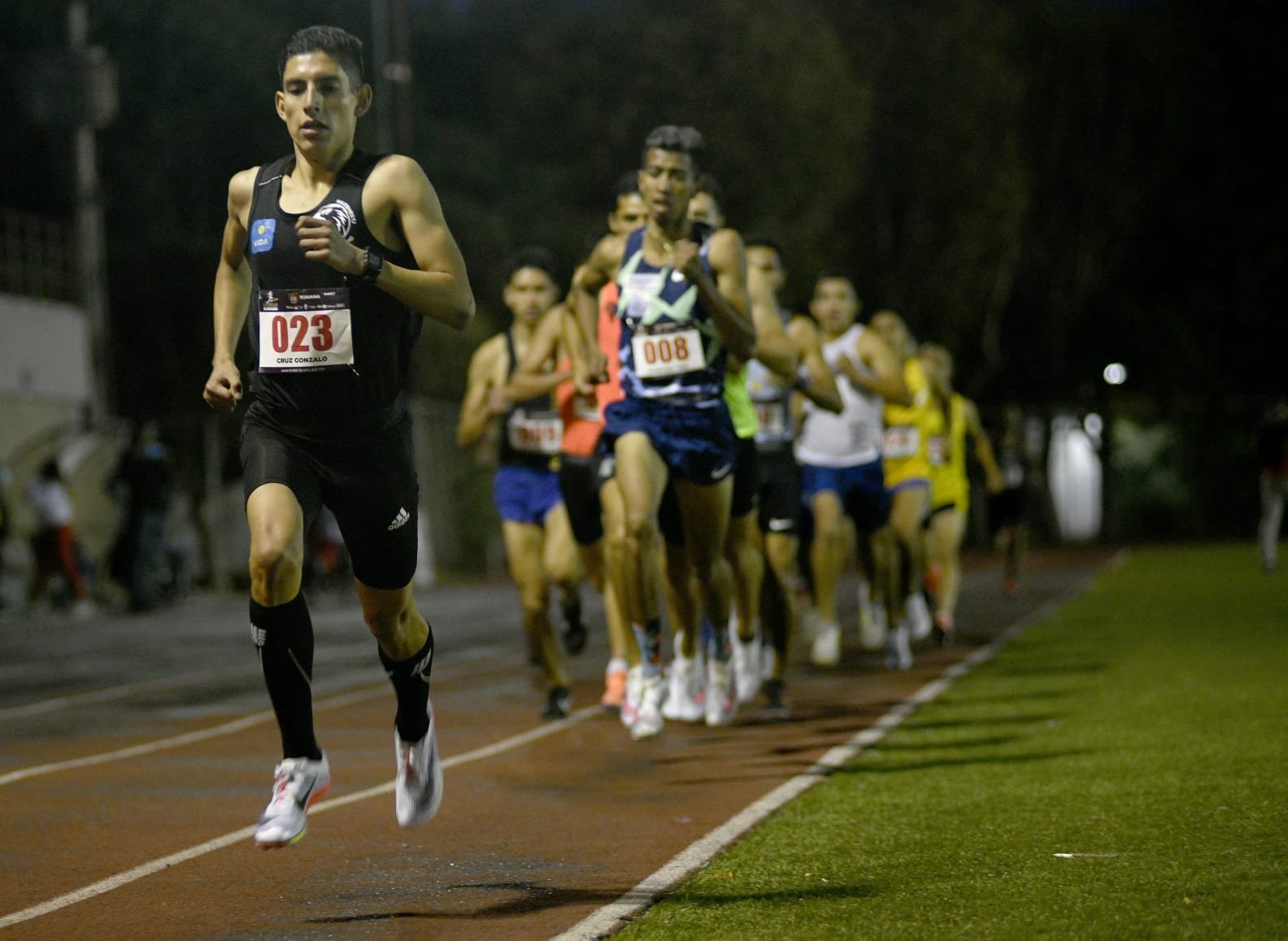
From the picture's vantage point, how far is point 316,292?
6059 mm

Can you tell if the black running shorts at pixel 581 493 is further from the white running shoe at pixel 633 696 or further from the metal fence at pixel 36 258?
the metal fence at pixel 36 258

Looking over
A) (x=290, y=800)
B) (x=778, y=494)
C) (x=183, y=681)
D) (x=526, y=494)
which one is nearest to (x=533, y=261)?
(x=526, y=494)

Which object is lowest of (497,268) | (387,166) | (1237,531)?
(1237,531)

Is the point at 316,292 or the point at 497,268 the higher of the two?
the point at 497,268

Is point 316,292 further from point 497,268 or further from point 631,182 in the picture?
point 497,268

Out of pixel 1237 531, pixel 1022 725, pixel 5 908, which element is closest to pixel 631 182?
pixel 1022 725

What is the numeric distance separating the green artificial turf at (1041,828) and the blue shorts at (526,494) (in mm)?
2390

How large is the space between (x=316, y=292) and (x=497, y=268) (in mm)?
39644

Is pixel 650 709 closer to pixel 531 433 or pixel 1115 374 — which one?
pixel 531 433

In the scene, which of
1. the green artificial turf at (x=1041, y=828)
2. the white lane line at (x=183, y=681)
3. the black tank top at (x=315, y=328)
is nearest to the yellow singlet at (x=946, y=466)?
the green artificial turf at (x=1041, y=828)

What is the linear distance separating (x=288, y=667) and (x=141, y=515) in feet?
59.4

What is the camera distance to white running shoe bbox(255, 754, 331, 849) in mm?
5828

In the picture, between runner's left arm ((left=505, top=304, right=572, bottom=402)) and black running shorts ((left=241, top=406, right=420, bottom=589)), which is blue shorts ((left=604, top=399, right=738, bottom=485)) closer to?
runner's left arm ((left=505, top=304, right=572, bottom=402))

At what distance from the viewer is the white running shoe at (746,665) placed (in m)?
11.2
